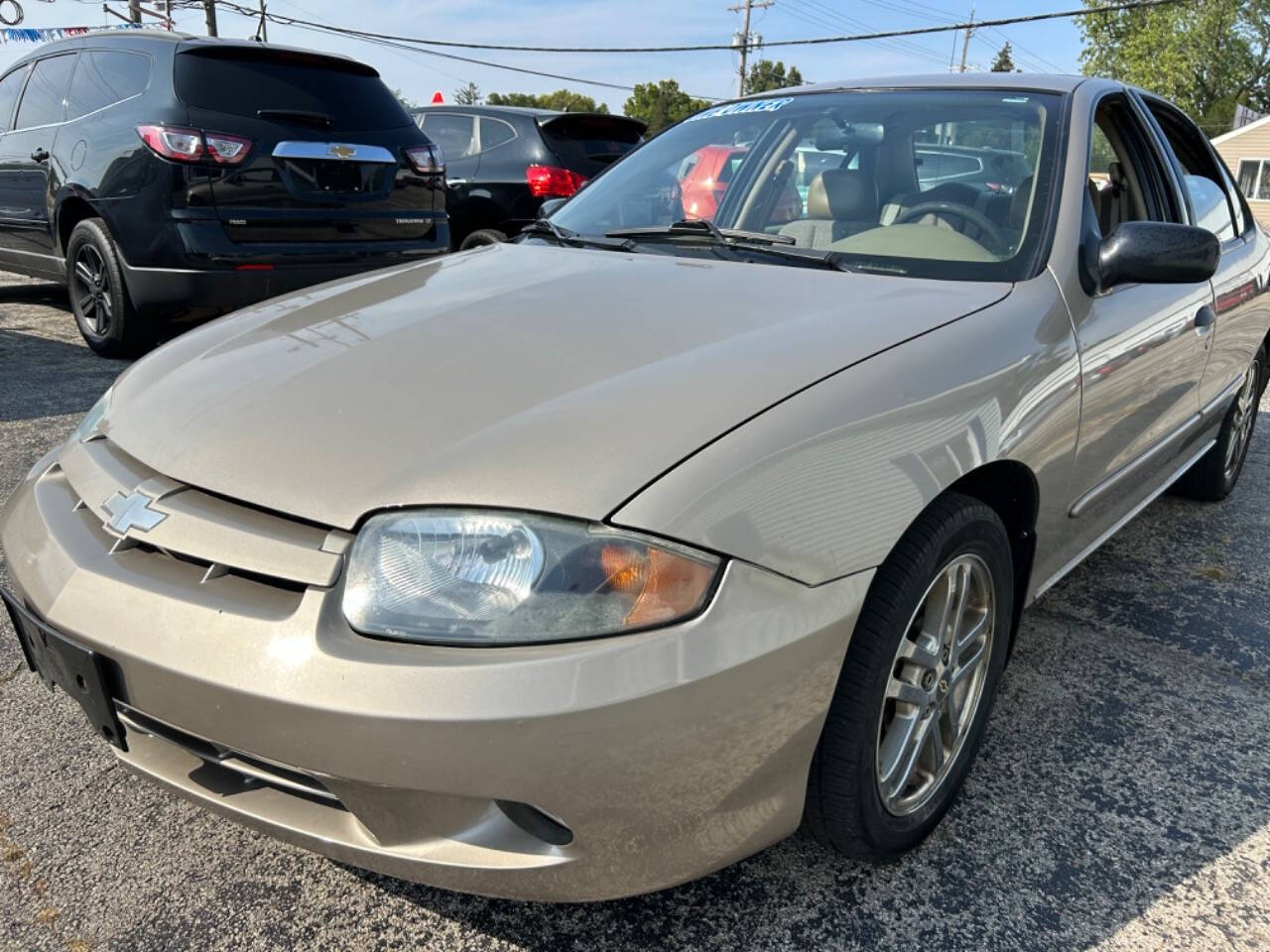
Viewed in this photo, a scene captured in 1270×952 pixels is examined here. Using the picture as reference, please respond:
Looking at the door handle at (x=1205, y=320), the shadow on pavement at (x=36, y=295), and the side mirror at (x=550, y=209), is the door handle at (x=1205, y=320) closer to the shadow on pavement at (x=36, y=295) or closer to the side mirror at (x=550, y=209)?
the side mirror at (x=550, y=209)

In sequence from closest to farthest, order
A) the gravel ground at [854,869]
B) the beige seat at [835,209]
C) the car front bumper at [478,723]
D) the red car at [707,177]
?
the car front bumper at [478,723] → the gravel ground at [854,869] → the beige seat at [835,209] → the red car at [707,177]

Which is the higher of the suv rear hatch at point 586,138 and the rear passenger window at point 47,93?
the rear passenger window at point 47,93

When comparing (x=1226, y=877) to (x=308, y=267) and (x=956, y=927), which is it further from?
(x=308, y=267)

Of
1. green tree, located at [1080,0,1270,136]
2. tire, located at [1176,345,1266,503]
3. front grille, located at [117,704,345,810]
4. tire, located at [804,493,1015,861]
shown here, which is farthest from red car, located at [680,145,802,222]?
green tree, located at [1080,0,1270,136]

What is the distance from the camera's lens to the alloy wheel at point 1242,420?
3902 mm

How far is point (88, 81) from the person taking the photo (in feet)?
17.6

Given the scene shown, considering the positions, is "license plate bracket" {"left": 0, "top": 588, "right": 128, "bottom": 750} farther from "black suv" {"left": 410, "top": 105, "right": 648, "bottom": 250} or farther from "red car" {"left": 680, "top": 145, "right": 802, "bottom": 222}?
"black suv" {"left": 410, "top": 105, "right": 648, "bottom": 250}

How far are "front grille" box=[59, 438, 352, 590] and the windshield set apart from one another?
1.36 metres

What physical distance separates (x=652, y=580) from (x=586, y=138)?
722cm

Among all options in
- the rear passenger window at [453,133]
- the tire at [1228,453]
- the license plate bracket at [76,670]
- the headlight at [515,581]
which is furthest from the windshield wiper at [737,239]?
the rear passenger window at [453,133]

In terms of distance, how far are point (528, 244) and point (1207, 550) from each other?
8.51 feet

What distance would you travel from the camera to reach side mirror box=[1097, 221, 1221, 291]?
2176 mm

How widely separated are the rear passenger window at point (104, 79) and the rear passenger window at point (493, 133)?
3.02 meters

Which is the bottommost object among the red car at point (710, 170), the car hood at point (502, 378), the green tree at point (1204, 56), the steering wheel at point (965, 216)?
the car hood at point (502, 378)
